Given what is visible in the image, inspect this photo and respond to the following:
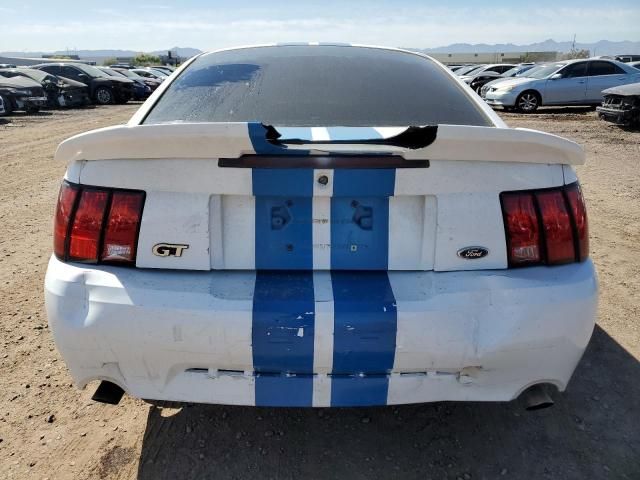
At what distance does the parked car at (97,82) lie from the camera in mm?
19906

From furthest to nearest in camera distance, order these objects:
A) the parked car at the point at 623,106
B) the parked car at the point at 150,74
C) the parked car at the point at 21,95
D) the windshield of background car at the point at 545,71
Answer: the parked car at the point at 150,74 < the windshield of background car at the point at 545,71 < the parked car at the point at 21,95 < the parked car at the point at 623,106

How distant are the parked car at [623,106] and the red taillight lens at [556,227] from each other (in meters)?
11.3

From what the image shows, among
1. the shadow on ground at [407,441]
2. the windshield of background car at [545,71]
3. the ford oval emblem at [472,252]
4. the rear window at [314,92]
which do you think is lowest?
the shadow on ground at [407,441]

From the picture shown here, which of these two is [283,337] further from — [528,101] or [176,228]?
[528,101]

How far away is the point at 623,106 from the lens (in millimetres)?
11133

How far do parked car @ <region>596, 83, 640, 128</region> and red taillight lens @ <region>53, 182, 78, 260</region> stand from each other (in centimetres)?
1229

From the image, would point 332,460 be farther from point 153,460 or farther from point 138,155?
point 138,155

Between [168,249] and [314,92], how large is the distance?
109 centimetres

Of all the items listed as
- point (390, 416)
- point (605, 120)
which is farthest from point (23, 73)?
point (390, 416)

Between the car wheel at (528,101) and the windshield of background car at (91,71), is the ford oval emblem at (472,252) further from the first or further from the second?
the windshield of background car at (91,71)

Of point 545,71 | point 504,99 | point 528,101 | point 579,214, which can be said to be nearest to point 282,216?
point 579,214

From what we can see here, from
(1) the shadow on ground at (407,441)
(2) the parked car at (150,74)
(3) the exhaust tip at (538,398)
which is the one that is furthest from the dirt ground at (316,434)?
(2) the parked car at (150,74)

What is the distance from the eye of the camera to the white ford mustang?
160 cm

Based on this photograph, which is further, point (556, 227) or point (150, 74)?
point (150, 74)
